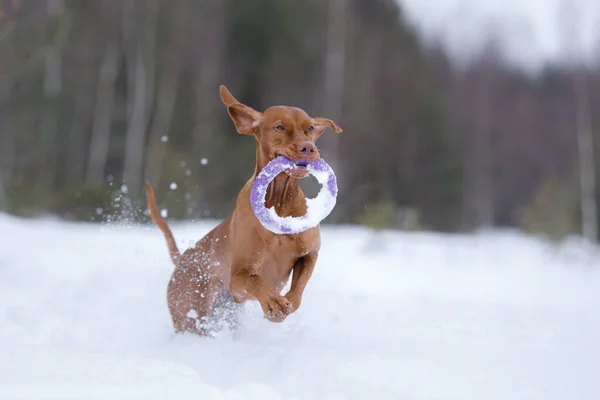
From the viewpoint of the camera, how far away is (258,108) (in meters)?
16.3

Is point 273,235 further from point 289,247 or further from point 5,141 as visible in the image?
point 5,141

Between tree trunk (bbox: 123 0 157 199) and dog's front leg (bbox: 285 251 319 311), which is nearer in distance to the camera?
dog's front leg (bbox: 285 251 319 311)

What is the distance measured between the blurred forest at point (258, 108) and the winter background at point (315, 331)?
140 inches

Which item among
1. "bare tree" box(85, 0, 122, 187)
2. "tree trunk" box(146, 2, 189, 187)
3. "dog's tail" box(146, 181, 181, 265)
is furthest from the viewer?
"bare tree" box(85, 0, 122, 187)

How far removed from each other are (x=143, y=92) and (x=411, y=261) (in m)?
9.23

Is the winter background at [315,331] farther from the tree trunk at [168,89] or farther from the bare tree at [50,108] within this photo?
the tree trunk at [168,89]

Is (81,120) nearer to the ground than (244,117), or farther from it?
farther from it

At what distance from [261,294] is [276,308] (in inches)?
4.6

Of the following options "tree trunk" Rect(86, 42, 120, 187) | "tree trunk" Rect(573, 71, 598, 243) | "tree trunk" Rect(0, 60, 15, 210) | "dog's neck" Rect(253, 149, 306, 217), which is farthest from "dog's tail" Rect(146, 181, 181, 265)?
"tree trunk" Rect(86, 42, 120, 187)

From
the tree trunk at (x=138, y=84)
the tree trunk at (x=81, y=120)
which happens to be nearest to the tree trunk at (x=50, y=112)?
the tree trunk at (x=81, y=120)

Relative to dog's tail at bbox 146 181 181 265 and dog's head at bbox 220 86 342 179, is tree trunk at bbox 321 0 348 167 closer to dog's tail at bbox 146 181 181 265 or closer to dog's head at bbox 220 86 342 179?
dog's tail at bbox 146 181 181 265

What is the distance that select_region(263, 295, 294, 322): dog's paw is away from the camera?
9.62 ft

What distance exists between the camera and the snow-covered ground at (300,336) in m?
2.38

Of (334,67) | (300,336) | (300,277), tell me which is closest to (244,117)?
(300,277)
